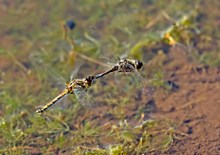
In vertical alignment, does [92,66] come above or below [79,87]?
above

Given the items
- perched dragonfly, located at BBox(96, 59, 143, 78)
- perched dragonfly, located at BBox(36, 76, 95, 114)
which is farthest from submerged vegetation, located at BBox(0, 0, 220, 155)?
perched dragonfly, located at BBox(36, 76, 95, 114)

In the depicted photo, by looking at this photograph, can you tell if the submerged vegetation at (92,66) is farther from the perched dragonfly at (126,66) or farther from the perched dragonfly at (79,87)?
the perched dragonfly at (79,87)

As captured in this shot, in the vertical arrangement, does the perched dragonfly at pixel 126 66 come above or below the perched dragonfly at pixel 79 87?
above

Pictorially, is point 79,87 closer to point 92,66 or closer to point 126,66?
point 126,66

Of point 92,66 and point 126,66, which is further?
point 92,66

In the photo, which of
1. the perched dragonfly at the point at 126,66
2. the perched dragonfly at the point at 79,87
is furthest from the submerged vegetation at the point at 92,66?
the perched dragonfly at the point at 79,87

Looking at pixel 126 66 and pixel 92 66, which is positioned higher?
pixel 92 66

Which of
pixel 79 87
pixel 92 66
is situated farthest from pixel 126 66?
pixel 92 66

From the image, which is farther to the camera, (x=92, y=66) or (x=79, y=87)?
(x=92, y=66)

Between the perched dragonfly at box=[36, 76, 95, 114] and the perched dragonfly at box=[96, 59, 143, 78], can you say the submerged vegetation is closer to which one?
the perched dragonfly at box=[96, 59, 143, 78]
